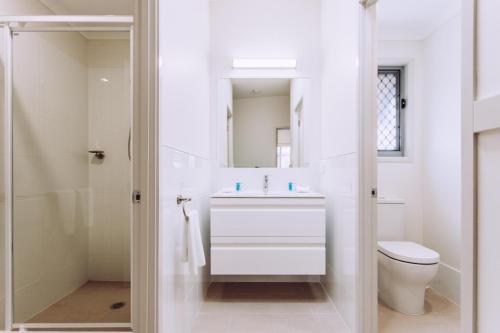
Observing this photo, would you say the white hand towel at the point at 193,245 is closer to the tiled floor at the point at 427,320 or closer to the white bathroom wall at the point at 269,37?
the white bathroom wall at the point at 269,37

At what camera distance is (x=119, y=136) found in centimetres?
194

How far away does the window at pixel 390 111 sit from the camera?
2465mm

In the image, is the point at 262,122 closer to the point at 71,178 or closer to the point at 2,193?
the point at 71,178

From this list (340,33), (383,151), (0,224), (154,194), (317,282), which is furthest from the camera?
(383,151)

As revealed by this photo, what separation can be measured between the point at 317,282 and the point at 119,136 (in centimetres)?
208

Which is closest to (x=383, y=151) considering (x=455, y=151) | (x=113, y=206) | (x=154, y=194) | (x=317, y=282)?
(x=455, y=151)

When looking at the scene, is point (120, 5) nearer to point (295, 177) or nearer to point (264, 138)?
point (264, 138)

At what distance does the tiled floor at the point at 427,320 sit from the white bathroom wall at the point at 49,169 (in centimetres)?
217

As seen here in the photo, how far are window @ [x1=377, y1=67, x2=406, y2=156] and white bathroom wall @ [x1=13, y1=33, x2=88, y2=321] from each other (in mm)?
2598

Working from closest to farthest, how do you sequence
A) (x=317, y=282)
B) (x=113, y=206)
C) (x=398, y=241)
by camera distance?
(x=113, y=206) → (x=398, y=241) → (x=317, y=282)

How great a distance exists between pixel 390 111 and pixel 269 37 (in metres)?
1.37

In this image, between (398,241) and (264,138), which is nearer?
(398,241)

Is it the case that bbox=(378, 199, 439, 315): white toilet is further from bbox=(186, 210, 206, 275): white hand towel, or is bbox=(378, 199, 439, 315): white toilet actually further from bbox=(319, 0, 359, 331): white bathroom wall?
bbox=(186, 210, 206, 275): white hand towel

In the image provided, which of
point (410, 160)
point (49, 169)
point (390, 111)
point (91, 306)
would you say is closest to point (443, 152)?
point (410, 160)
